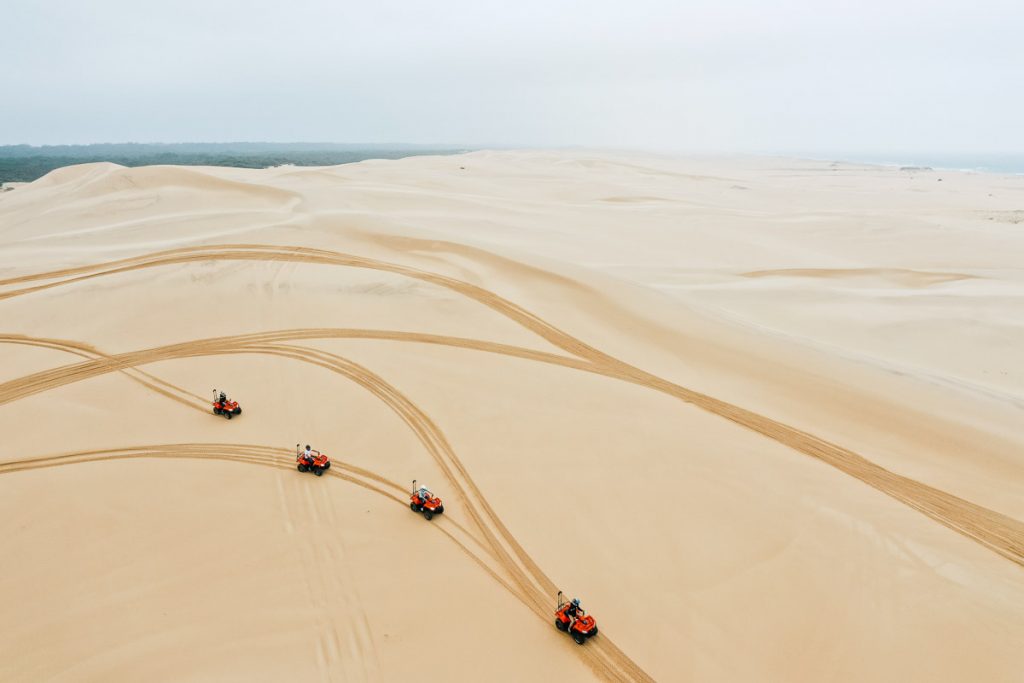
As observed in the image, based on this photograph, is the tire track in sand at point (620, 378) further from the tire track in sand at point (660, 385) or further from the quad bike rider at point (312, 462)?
the quad bike rider at point (312, 462)

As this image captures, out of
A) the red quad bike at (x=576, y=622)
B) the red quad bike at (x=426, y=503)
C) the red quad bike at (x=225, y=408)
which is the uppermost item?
the red quad bike at (x=225, y=408)

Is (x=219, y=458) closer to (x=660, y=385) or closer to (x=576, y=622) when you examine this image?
(x=576, y=622)

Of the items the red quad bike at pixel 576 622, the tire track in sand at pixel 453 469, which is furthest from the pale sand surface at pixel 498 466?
the red quad bike at pixel 576 622

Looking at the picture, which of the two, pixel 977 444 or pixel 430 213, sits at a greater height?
pixel 430 213

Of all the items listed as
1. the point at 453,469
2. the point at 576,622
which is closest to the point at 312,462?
the point at 453,469

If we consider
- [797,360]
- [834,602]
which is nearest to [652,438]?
[834,602]

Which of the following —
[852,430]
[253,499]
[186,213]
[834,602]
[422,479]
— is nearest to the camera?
[834,602]

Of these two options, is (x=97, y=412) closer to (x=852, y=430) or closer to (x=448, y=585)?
(x=448, y=585)

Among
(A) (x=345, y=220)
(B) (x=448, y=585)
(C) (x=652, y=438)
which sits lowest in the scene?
(B) (x=448, y=585)
